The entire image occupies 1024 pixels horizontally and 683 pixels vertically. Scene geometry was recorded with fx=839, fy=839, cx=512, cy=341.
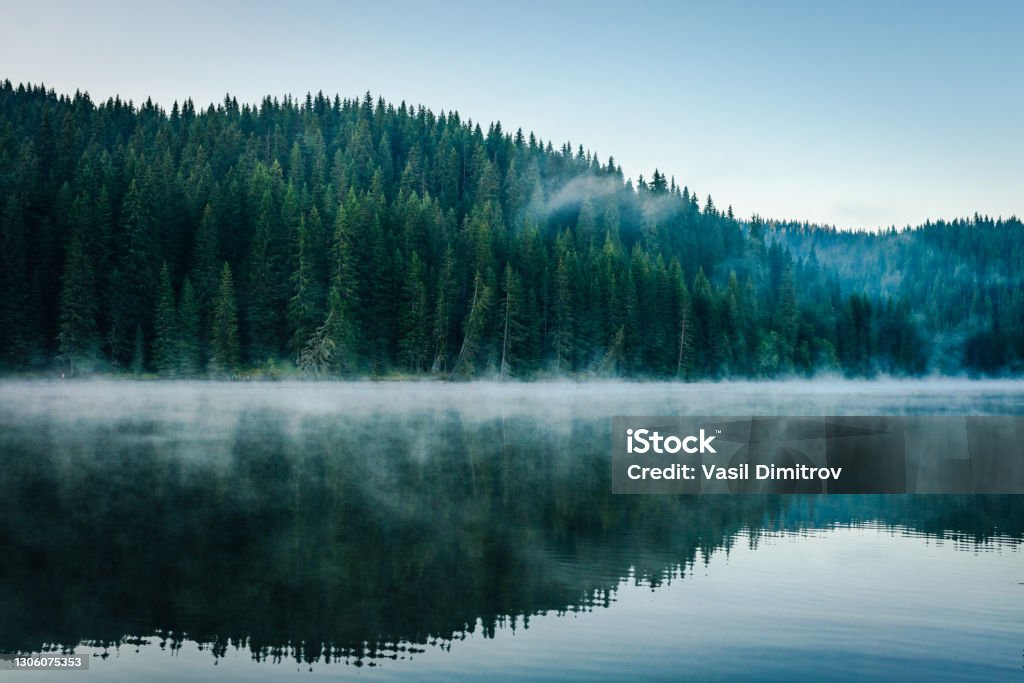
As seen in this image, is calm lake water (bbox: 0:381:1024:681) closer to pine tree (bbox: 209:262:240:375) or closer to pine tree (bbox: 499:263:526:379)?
pine tree (bbox: 209:262:240:375)

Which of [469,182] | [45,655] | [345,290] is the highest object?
[469,182]

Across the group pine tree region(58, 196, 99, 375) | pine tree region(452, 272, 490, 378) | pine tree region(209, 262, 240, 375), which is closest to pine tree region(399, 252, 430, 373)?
pine tree region(452, 272, 490, 378)

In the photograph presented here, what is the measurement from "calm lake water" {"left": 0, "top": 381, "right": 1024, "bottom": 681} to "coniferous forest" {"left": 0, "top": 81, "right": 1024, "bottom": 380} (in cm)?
5451

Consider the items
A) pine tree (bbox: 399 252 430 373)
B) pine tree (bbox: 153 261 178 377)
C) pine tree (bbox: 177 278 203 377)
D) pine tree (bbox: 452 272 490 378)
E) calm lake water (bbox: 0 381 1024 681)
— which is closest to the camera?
calm lake water (bbox: 0 381 1024 681)

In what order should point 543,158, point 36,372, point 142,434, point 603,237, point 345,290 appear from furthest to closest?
point 543,158 < point 603,237 < point 345,290 < point 36,372 < point 142,434

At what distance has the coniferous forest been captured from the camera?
269 feet

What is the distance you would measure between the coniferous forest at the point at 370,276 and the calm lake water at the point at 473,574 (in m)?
54.5

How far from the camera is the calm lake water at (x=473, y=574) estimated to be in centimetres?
1148

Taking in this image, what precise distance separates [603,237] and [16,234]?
85953 mm

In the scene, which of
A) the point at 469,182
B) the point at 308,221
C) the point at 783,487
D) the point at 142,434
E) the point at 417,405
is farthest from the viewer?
the point at 469,182

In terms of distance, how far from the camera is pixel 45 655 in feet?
37.4

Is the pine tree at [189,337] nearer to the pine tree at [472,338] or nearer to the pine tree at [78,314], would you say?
the pine tree at [78,314]

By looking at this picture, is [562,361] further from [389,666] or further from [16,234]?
[389,666]

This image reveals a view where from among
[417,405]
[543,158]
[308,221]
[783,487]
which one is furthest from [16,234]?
[543,158]
